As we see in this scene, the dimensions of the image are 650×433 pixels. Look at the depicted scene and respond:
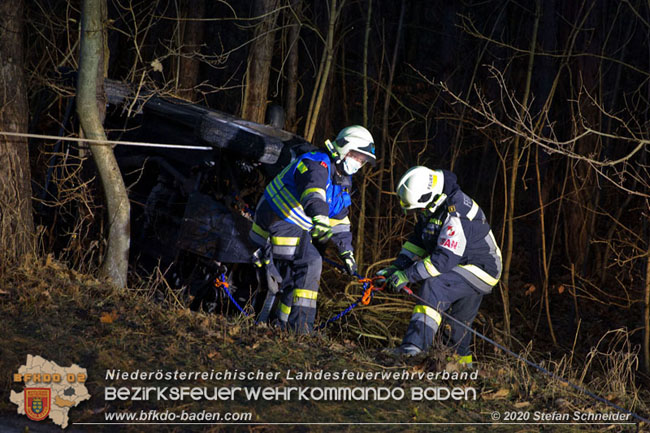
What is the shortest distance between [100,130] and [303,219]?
2.21 meters

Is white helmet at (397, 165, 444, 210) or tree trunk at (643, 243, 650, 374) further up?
white helmet at (397, 165, 444, 210)

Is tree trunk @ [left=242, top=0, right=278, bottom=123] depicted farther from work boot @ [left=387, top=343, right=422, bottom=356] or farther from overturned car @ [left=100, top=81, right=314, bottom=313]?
work boot @ [left=387, top=343, right=422, bottom=356]

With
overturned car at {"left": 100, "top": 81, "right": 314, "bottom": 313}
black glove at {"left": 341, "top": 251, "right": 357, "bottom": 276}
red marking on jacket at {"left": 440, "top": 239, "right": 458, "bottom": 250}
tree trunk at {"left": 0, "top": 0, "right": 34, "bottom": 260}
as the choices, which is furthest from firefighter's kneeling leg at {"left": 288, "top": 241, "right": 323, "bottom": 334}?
tree trunk at {"left": 0, "top": 0, "right": 34, "bottom": 260}

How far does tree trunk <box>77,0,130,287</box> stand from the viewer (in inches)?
259

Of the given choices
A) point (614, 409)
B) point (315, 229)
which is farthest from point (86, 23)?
point (614, 409)

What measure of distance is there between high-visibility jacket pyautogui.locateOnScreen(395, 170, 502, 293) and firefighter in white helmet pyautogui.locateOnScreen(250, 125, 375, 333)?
2.39ft

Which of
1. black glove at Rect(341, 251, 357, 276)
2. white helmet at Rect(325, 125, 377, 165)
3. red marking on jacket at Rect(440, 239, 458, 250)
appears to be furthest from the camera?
white helmet at Rect(325, 125, 377, 165)

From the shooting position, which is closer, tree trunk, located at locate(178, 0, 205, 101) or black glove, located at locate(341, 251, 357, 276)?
black glove, located at locate(341, 251, 357, 276)

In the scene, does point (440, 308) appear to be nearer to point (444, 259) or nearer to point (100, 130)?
point (444, 259)

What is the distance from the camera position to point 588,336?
33.3ft

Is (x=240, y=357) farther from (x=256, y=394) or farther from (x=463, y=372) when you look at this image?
(x=463, y=372)

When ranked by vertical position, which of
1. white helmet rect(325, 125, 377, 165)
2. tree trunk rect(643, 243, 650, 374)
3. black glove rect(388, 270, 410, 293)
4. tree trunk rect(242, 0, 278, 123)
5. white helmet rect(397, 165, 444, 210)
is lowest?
tree trunk rect(643, 243, 650, 374)

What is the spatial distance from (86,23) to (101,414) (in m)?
3.97

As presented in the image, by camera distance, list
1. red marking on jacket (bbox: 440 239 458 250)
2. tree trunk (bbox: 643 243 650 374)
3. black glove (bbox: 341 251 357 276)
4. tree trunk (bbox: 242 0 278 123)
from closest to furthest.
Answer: red marking on jacket (bbox: 440 239 458 250) → black glove (bbox: 341 251 357 276) → tree trunk (bbox: 643 243 650 374) → tree trunk (bbox: 242 0 278 123)
